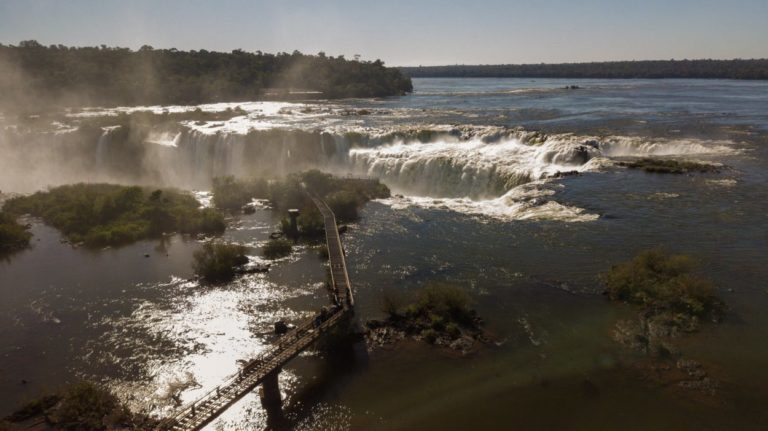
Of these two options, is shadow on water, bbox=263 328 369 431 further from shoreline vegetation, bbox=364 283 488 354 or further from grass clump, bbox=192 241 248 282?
grass clump, bbox=192 241 248 282

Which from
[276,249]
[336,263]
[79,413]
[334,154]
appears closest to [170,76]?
[334,154]

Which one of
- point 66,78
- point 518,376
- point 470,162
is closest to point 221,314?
point 518,376

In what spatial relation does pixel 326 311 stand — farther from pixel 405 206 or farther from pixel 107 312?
pixel 405 206

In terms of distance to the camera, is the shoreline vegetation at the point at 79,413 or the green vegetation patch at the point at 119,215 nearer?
the shoreline vegetation at the point at 79,413

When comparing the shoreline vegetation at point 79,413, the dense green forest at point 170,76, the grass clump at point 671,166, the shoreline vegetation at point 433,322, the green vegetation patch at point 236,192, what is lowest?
the shoreline vegetation at point 79,413

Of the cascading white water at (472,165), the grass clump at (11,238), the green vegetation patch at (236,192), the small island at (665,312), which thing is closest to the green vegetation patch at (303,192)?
the green vegetation patch at (236,192)

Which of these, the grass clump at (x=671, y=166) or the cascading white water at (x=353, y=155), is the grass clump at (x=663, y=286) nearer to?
the cascading white water at (x=353, y=155)

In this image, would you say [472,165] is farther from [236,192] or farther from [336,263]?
[336,263]

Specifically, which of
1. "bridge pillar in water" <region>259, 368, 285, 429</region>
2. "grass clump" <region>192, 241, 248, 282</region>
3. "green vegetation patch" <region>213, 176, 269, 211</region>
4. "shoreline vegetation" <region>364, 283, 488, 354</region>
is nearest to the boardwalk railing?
"shoreline vegetation" <region>364, 283, 488, 354</region>
